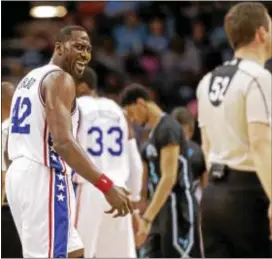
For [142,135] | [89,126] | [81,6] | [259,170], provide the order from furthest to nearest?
1. [81,6]
2. [142,135]
3. [89,126]
4. [259,170]

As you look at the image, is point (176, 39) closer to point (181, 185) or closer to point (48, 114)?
point (181, 185)

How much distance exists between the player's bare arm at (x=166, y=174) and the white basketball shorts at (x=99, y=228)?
442 mm

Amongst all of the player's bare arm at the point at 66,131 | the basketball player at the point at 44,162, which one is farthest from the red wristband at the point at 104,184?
the basketball player at the point at 44,162

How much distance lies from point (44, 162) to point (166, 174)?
3.27m

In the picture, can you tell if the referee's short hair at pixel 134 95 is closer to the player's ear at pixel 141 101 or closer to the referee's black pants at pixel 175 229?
the player's ear at pixel 141 101

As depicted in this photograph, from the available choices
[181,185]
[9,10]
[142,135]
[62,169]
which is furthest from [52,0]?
[62,169]

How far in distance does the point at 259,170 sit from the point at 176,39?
1069 centimetres

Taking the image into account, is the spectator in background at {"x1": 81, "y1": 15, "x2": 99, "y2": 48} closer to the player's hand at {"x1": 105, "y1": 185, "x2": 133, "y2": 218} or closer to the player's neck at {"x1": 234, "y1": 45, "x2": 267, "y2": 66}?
the player's neck at {"x1": 234, "y1": 45, "x2": 267, "y2": 66}

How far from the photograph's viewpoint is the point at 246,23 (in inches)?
236

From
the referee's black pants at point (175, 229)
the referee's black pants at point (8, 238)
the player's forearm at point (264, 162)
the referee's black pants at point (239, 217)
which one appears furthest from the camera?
the referee's black pants at point (175, 229)

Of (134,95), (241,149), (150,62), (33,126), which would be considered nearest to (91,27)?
(150,62)

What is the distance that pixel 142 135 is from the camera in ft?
38.0

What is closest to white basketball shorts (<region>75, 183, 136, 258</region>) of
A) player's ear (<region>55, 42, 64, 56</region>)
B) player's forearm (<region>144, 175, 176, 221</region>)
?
player's forearm (<region>144, 175, 176, 221</region>)

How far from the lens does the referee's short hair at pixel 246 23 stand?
5992 mm
